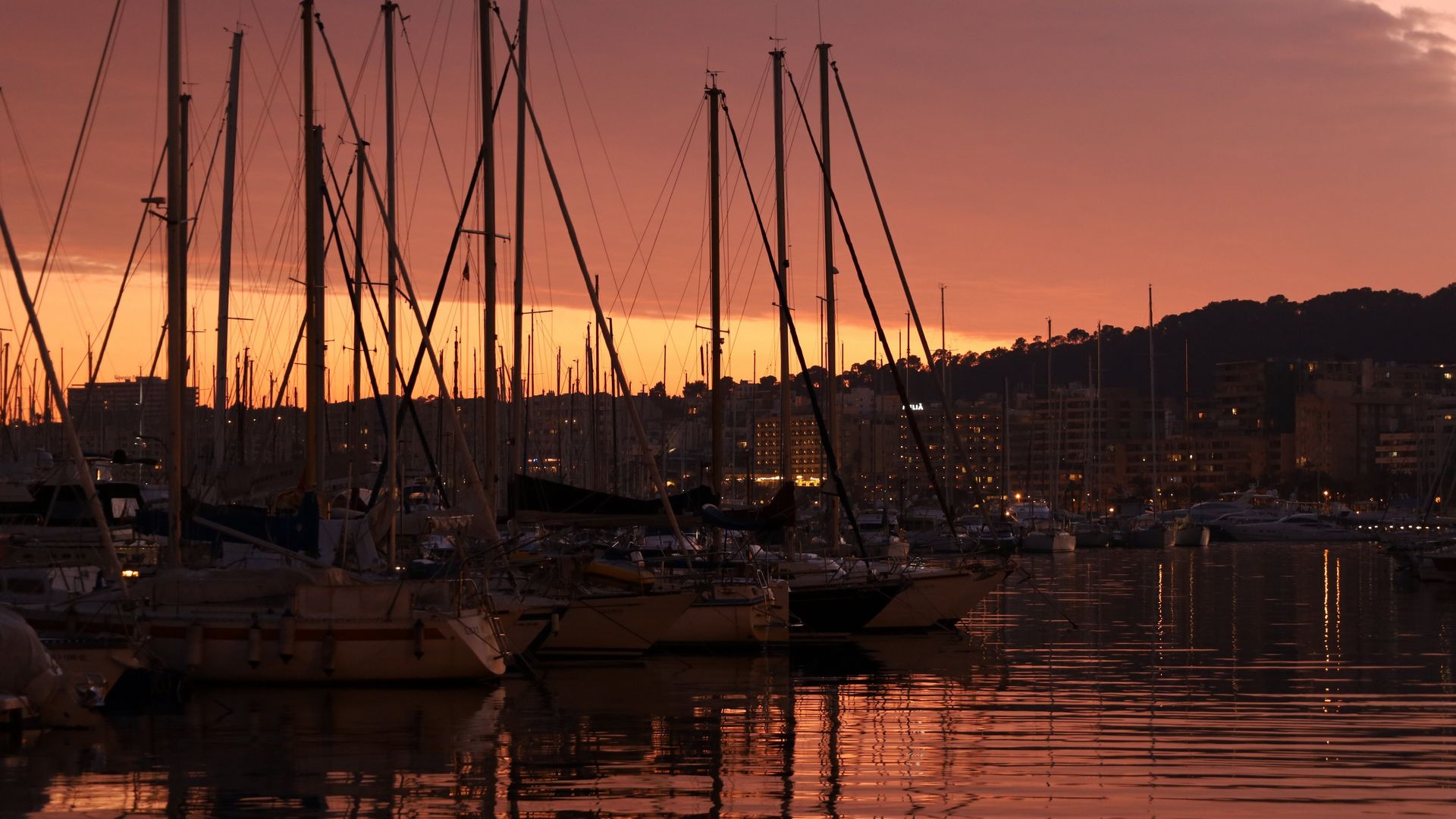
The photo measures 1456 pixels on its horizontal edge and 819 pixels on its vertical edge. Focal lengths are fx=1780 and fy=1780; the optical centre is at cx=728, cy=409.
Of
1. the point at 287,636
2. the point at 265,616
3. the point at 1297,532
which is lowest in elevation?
the point at 1297,532

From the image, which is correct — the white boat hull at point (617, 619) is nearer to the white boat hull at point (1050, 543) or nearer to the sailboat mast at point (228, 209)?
the sailboat mast at point (228, 209)

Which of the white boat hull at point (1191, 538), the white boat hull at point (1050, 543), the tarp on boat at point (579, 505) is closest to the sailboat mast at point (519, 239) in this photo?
the tarp on boat at point (579, 505)

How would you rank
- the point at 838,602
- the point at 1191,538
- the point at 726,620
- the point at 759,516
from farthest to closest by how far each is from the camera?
the point at 1191,538 < the point at 838,602 < the point at 759,516 < the point at 726,620

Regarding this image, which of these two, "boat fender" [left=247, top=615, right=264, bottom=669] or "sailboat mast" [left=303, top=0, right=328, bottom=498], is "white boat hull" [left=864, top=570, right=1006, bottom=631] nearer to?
"sailboat mast" [left=303, top=0, right=328, bottom=498]

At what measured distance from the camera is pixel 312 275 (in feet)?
104

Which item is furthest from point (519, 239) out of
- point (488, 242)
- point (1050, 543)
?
point (1050, 543)

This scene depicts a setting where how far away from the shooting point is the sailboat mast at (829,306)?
124ft

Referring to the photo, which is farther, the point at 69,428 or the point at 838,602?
the point at 838,602

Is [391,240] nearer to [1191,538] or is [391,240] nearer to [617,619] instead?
[617,619]

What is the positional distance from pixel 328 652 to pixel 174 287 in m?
5.38

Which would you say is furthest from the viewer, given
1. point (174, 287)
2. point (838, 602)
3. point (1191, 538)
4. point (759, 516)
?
point (1191, 538)

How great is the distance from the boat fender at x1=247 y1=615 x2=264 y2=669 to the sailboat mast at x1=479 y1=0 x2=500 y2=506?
617cm

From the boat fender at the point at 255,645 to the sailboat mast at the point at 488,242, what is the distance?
20.2 feet

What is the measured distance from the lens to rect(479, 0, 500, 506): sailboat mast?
1168 inches
